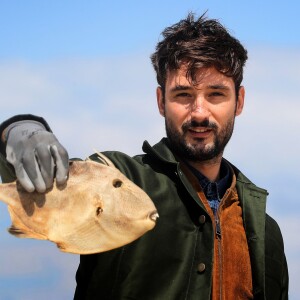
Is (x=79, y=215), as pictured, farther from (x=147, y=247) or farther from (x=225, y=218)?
(x=225, y=218)

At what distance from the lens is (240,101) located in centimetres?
654

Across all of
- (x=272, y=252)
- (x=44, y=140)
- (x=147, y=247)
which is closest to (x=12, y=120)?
(x=44, y=140)

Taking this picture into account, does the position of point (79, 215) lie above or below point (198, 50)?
below

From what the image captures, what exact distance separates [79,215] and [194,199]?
136 centimetres

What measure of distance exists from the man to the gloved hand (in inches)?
7.4

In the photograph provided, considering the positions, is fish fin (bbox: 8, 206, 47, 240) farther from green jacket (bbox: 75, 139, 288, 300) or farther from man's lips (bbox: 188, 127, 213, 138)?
man's lips (bbox: 188, 127, 213, 138)

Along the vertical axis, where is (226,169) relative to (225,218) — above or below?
above

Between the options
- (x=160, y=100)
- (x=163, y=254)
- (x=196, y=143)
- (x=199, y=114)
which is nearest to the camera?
(x=163, y=254)

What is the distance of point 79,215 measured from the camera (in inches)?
173

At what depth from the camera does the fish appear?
172 inches

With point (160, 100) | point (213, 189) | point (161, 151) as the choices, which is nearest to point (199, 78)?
point (160, 100)

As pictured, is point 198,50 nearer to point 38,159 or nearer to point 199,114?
point 199,114

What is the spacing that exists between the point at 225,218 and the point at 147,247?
0.78 meters

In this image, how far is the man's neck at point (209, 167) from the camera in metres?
5.99
